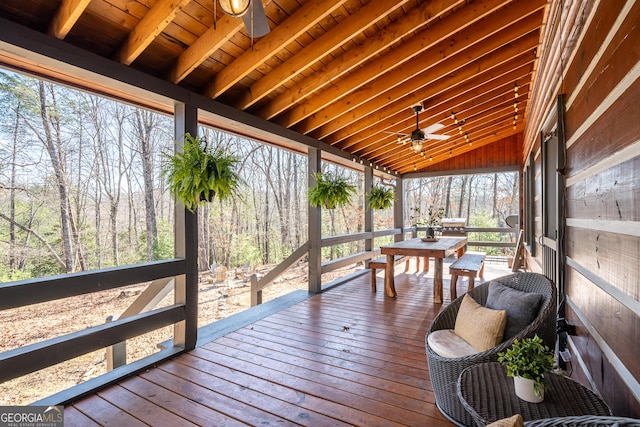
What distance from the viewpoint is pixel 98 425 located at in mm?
1932

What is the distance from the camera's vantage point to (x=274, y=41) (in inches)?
108

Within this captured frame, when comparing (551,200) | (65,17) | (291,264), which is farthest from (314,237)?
(65,17)

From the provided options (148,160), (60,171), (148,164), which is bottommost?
(60,171)

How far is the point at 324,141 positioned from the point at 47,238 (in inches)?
225

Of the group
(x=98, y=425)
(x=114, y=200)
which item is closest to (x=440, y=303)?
(x=98, y=425)

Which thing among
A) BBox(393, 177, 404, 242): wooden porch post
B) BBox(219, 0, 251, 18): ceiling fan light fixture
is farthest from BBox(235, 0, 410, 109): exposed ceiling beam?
BBox(393, 177, 404, 242): wooden porch post

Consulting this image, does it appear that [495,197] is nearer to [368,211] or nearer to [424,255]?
[368,211]

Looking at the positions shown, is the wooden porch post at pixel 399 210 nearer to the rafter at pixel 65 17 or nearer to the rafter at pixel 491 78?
the rafter at pixel 491 78

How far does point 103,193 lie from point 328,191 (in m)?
5.55

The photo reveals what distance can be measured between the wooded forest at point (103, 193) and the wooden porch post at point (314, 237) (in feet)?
4.28

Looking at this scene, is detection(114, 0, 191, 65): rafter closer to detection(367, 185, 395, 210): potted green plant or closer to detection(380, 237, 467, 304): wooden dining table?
detection(380, 237, 467, 304): wooden dining table

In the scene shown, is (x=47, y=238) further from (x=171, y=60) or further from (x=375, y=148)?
(x=375, y=148)

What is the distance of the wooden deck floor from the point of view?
1.99 m

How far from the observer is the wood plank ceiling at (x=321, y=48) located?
7.55 ft
